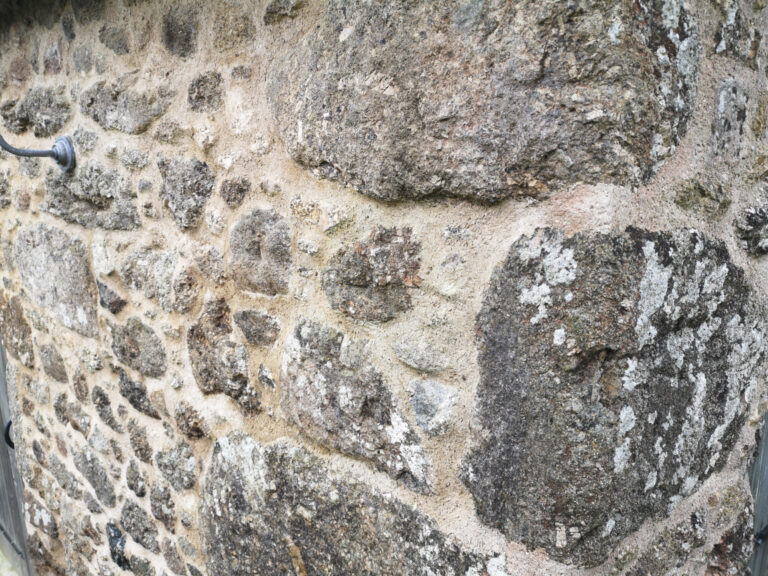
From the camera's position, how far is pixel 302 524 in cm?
113

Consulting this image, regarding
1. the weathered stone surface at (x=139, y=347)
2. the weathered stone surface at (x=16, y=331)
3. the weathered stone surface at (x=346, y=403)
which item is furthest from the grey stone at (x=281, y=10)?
the weathered stone surface at (x=16, y=331)

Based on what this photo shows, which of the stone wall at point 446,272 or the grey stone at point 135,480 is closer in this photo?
the stone wall at point 446,272

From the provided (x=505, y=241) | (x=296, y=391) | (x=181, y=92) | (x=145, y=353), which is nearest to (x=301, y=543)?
(x=296, y=391)

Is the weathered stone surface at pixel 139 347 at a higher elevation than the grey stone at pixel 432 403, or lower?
lower

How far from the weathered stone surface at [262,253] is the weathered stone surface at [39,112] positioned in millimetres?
760

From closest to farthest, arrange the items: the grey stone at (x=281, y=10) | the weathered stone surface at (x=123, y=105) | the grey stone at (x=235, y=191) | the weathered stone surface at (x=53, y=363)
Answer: the grey stone at (x=281, y=10) → the grey stone at (x=235, y=191) → the weathered stone surface at (x=123, y=105) → the weathered stone surface at (x=53, y=363)

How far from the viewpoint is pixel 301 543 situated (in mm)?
1144

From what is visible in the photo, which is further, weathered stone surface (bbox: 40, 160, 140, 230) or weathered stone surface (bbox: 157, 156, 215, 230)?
weathered stone surface (bbox: 40, 160, 140, 230)

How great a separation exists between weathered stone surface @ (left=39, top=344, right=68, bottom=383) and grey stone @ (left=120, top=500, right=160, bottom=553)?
1.53 feet

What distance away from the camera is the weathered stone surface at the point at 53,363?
1.85 meters

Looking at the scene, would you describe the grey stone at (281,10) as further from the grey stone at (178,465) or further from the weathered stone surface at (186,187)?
the grey stone at (178,465)

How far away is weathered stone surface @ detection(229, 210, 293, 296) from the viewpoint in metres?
1.08

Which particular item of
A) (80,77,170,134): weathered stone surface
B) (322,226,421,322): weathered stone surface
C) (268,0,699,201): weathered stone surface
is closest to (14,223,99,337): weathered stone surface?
(80,77,170,134): weathered stone surface

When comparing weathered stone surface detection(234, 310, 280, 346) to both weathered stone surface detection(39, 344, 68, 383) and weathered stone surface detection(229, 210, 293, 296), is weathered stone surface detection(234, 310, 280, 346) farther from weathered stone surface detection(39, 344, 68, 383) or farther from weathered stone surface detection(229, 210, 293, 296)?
weathered stone surface detection(39, 344, 68, 383)
